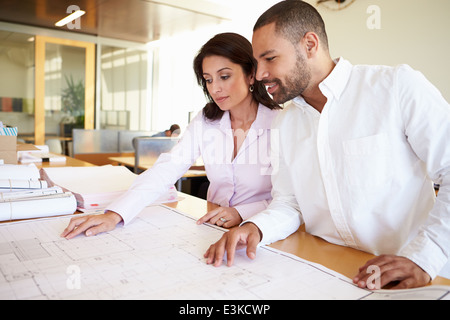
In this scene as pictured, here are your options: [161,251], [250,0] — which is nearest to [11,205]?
[161,251]

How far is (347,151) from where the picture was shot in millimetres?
1114

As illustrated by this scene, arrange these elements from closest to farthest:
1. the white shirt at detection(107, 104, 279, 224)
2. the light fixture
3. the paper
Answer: the paper < the white shirt at detection(107, 104, 279, 224) < the light fixture

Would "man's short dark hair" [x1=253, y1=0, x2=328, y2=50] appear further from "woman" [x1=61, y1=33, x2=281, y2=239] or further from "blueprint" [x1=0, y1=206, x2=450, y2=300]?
"blueprint" [x1=0, y1=206, x2=450, y2=300]

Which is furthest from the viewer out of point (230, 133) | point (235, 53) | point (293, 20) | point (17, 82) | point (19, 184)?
point (17, 82)

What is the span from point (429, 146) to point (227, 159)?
3.12ft

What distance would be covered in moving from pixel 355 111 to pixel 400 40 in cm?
347

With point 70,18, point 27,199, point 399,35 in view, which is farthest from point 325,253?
point 70,18

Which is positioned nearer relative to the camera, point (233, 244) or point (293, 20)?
point (233, 244)

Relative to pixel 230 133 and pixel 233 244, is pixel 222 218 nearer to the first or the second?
pixel 233 244

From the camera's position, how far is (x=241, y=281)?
0.78 m

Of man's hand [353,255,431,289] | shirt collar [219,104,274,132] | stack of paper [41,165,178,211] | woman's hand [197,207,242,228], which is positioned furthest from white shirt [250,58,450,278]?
stack of paper [41,165,178,211]

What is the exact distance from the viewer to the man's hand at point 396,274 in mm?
771

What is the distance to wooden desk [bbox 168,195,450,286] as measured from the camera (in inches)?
34.8
